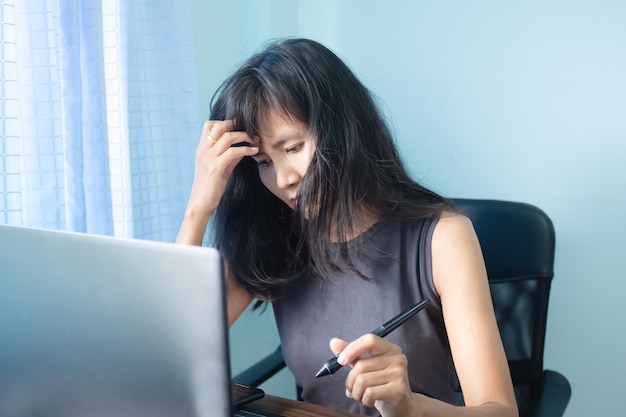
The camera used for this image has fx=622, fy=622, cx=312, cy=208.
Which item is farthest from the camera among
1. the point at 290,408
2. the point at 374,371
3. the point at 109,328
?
the point at 290,408

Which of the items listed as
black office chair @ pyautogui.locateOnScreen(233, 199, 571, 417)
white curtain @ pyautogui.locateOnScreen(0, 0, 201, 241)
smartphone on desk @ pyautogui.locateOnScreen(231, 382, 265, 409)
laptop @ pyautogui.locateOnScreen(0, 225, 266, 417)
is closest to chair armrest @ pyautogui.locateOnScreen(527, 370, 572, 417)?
black office chair @ pyautogui.locateOnScreen(233, 199, 571, 417)

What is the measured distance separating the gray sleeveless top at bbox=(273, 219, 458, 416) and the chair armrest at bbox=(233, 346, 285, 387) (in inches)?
3.8

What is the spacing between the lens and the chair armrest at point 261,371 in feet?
3.85

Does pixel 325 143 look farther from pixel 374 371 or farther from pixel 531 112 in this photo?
pixel 531 112

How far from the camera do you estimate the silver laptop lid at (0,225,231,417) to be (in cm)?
50

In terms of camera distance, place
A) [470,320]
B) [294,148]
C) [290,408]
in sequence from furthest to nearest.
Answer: [294,148]
[470,320]
[290,408]

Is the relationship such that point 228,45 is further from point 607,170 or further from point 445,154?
point 607,170

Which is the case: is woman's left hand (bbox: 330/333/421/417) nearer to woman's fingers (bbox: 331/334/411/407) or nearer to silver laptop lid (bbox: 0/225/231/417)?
woman's fingers (bbox: 331/334/411/407)

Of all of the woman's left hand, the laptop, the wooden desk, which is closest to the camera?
the laptop

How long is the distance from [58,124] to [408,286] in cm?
68

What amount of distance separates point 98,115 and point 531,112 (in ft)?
3.04

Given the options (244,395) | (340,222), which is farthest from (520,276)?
(244,395)

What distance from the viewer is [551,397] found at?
1.04 m

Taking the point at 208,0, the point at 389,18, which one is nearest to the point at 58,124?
the point at 208,0
